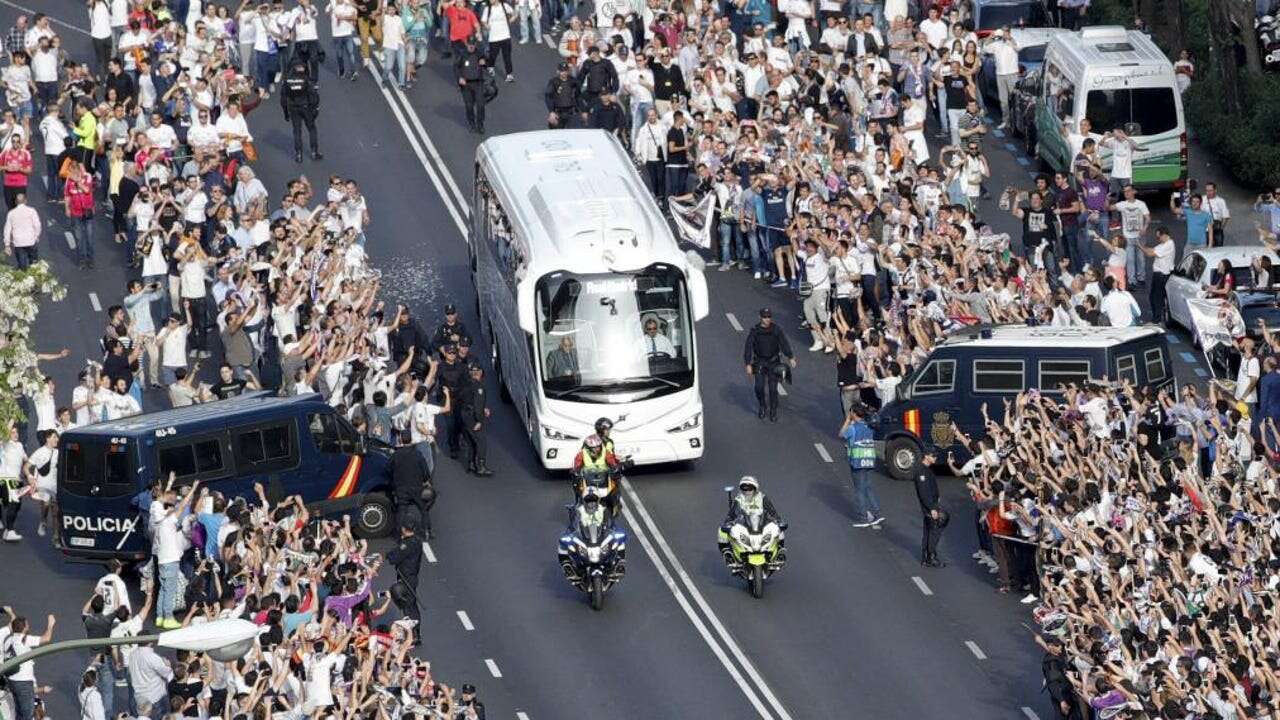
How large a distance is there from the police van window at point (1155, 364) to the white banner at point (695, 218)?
9807 millimetres

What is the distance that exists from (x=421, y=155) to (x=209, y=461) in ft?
53.8

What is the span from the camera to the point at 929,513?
118ft

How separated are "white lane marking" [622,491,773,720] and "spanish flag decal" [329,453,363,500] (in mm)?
3621

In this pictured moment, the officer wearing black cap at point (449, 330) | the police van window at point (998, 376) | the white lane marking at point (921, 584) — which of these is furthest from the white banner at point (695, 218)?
the white lane marking at point (921, 584)

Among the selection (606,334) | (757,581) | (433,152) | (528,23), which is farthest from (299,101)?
(757,581)

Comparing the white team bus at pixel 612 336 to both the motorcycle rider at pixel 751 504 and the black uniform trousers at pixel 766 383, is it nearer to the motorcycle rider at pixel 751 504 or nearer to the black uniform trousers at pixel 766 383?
the black uniform trousers at pixel 766 383

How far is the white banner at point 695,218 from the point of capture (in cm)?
4612

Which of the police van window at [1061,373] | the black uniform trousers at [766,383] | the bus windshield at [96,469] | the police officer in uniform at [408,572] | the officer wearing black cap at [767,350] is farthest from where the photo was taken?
the black uniform trousers at [766,383]

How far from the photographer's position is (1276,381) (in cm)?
3619

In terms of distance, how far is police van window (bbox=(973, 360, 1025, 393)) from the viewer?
37938 mm

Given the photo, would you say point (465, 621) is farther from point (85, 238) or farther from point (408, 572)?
point (85, 238)

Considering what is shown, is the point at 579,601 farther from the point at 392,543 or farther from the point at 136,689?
the point at 136,689

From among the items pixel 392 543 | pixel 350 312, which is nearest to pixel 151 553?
pixel 392 543

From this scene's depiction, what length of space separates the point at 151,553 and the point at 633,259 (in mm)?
7471
